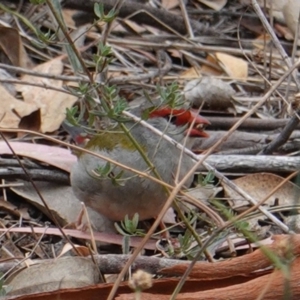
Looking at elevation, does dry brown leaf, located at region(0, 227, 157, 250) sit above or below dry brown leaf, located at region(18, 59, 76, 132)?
below

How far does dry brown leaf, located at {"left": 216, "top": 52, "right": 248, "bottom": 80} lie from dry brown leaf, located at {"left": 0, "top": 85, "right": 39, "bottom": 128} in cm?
118

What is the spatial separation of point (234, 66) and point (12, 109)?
1331 mm

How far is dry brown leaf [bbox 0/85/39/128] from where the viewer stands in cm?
377

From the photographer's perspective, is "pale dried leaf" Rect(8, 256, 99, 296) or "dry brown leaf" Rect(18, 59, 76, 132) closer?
"pale dried leaf" Rect(8, 256, 99, 296)

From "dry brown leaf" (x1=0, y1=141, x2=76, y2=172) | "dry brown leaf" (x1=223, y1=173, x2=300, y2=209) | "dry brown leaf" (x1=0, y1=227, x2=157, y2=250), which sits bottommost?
"dry brown leaf" (x1=0, y1=227, x2=157, y2=250)

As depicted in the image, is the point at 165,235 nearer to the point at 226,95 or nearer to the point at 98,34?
the point at 226,95

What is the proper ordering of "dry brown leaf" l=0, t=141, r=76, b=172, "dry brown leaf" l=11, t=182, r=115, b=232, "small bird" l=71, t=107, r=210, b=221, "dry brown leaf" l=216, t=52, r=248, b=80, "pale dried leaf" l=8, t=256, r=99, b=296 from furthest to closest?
"dry brown leaf" l=216, t=52, r=248, b=80 < "dry brown leaf" l=0, t=141, r=76, b=172 < "dry brown leaf" l=11, t=182, r=115, b=232 < "small bird" l=71, t=107, r=210, b=221 < "pale dried leaf" l=8, t=256, r=99, b=296

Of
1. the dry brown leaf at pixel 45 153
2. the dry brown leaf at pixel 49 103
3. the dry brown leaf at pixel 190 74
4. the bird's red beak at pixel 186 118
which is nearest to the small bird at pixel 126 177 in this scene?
the bird's red beak at pixel 186 118

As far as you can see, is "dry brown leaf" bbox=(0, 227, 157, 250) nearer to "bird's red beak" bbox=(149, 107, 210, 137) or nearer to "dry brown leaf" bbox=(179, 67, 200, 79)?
"bird's red beak" bbox=(149, 107, 210, 137)

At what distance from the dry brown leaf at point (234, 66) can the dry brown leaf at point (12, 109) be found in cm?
118

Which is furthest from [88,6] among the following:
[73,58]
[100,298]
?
[100,298]

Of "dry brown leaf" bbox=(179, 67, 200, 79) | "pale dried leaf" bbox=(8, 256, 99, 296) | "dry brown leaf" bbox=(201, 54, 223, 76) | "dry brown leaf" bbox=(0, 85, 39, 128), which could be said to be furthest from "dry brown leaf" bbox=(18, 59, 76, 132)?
"pale dried leaf" bbox=(8, 256, 99, 296)

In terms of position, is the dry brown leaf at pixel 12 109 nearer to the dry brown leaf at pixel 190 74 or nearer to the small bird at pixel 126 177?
the small bird at pixel 126 177

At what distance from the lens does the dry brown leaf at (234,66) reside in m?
4.50
